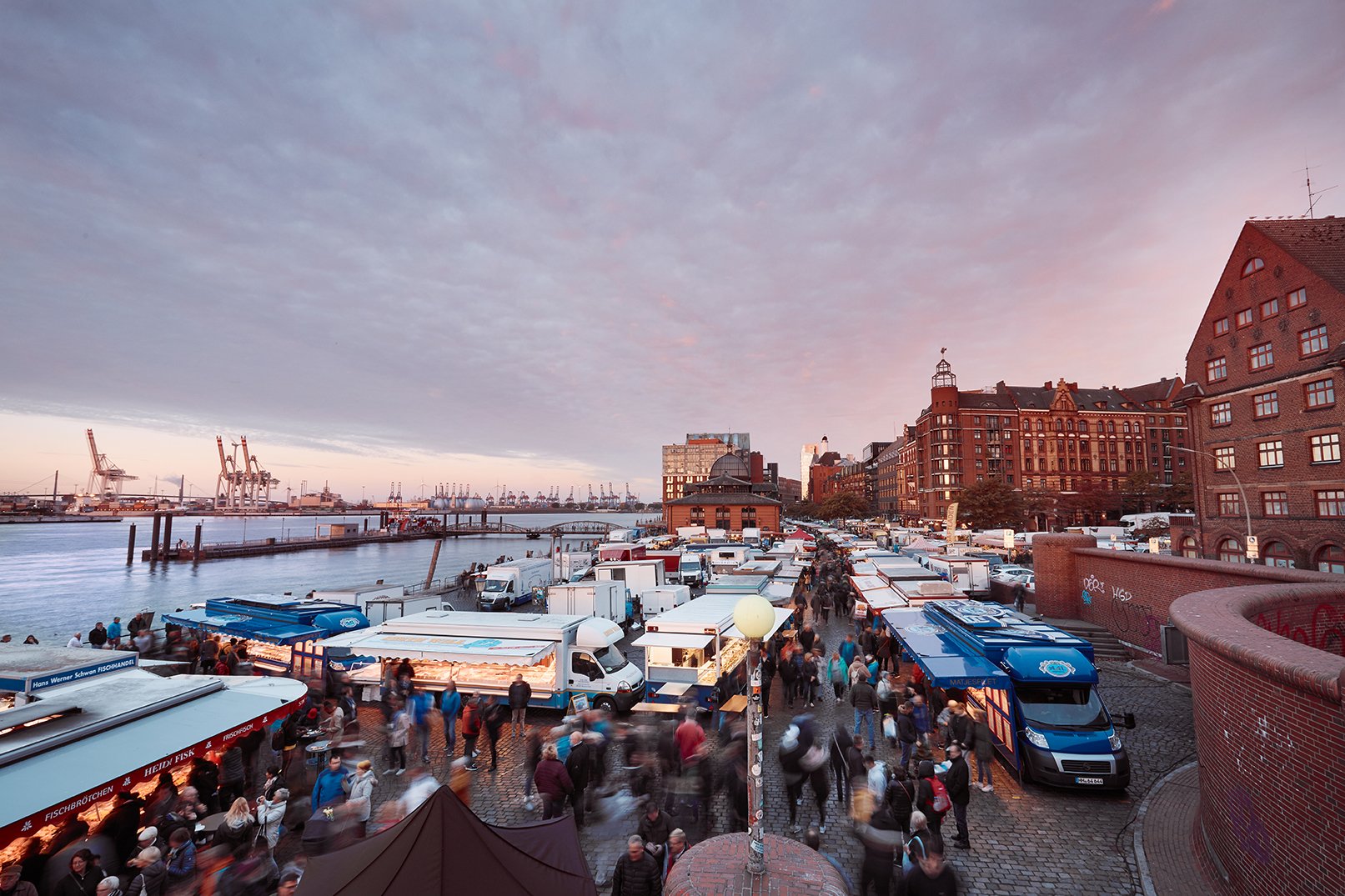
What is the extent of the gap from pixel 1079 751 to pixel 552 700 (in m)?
10.6

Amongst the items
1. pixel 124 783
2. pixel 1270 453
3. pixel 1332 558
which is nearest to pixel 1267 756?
pixel 124 783

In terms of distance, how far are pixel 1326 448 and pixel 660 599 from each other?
2870cm

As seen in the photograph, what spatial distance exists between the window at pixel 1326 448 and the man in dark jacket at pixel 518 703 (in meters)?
32.6

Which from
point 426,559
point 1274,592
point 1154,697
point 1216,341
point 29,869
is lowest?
point 426,559

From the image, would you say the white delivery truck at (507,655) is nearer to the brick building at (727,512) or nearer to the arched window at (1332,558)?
the arched window at (1332,558)

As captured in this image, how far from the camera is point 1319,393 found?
24.1 m

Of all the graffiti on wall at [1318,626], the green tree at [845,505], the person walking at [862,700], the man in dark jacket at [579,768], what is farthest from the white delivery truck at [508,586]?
the green tree at [845,505]

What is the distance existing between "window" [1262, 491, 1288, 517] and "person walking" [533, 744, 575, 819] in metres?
33.7

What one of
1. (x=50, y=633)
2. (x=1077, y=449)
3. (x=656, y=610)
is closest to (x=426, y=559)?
(x=50, y=633)

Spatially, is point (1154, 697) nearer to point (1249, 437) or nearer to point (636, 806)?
point (636, 806)

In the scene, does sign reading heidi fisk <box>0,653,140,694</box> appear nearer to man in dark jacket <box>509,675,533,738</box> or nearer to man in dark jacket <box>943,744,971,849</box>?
man in dark jacket <box>509,675,533,738</box>

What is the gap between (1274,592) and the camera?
977 cm

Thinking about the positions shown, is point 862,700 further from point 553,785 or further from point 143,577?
point 143,577

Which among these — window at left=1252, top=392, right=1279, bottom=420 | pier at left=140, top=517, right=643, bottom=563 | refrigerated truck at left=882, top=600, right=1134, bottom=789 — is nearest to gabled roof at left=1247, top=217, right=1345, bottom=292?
window at left=1252, top=392, right=1279, bottom=420
